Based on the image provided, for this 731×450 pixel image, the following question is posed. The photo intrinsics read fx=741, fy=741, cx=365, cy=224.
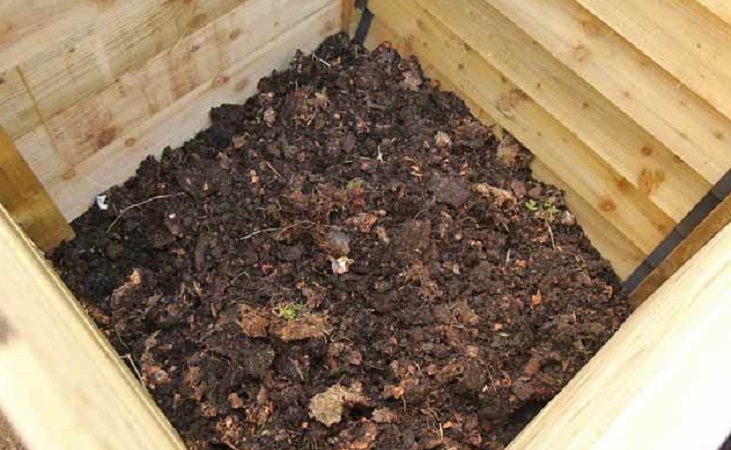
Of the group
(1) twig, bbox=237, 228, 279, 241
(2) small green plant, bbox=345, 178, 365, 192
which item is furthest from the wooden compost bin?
(2) small green plant, bbox=345, 178, 365, 192

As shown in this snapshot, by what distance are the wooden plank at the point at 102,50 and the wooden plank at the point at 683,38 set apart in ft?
4.03

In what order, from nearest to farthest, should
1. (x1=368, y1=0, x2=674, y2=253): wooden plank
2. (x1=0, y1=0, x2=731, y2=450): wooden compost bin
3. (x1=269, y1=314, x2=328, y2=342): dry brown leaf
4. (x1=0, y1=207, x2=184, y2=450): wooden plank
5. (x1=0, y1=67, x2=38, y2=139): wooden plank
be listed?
(x1=0, y1=207, x2=184, y2=450): wooden plank
(x1=0, y1=0, x2=731, y2=450): wooden compost bin
(x1=0, y1=67, x2=38, y2=139): wooden plank
(x1=269, y1=314, x2=328, y2=342): dry brown leaf
(x1=368, y1=0, x2=674, y2=253): wooden plank

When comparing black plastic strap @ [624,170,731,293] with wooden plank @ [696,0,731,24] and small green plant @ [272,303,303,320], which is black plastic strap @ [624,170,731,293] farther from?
small green plant @ [272,303,303,320]

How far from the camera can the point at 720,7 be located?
5.76ft

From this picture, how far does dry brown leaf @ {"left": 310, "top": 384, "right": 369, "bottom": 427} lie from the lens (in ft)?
7.07

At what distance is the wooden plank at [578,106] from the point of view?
2.21m

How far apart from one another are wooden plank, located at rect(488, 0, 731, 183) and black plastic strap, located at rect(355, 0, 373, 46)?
0.79m

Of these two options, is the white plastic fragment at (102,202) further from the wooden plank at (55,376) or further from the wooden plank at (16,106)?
the wooden plank at (55,376)

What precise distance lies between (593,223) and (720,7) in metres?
1.01

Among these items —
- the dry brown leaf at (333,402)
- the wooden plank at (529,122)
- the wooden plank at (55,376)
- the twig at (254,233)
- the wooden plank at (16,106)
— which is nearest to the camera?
the wooden plank at (55,376)

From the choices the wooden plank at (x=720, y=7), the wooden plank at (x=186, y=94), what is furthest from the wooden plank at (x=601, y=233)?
the wooden plank at (x=186, y=94)

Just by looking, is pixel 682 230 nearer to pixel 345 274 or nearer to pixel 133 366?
pixel 345 274

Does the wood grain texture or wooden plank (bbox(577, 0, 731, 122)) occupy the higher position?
wooden plank (bbox(577, 0, 731, 122))

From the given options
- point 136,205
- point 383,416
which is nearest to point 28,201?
point 136,205
